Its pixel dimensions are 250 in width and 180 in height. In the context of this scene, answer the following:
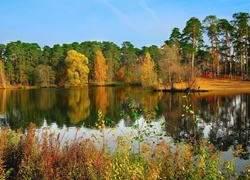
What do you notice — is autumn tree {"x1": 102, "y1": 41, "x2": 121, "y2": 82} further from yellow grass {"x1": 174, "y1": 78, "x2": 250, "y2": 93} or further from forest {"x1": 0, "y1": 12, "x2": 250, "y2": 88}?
yellow grass {"x1": 174, "y1": 78, "x2": 250, "y2": 93}

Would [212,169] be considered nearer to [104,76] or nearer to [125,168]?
[125,168]

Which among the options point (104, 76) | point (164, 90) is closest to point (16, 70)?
point (104, 76)

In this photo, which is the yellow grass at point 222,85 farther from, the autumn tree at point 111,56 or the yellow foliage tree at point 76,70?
the autumn tree at point 111,56

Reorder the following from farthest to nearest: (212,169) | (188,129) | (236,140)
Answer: (188,129)
(236,140)
(212,169)

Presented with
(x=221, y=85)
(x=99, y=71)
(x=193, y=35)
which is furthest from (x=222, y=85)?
(x=99, y=71)

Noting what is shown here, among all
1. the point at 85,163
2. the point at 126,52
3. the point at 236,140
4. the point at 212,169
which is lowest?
the point at 236,140

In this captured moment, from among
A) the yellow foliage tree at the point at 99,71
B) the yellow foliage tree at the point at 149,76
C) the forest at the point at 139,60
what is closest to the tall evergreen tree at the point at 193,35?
the forest at the point at 139,60

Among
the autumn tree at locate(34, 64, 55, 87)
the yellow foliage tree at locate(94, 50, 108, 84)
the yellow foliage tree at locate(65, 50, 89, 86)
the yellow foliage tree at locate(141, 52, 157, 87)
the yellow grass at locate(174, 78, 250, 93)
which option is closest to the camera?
the yellow grass at locate(174, 78, 250, 93)

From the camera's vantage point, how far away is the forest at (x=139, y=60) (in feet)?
182

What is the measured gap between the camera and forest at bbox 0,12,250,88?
182ft

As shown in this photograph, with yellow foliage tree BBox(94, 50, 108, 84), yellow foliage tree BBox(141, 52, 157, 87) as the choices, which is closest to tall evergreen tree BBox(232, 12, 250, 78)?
yellow foliage tree BBox(141, 52, 157, 87)

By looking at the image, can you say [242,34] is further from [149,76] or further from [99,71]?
[99,71]

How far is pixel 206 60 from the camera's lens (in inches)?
2660

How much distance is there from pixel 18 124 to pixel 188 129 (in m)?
11.3
